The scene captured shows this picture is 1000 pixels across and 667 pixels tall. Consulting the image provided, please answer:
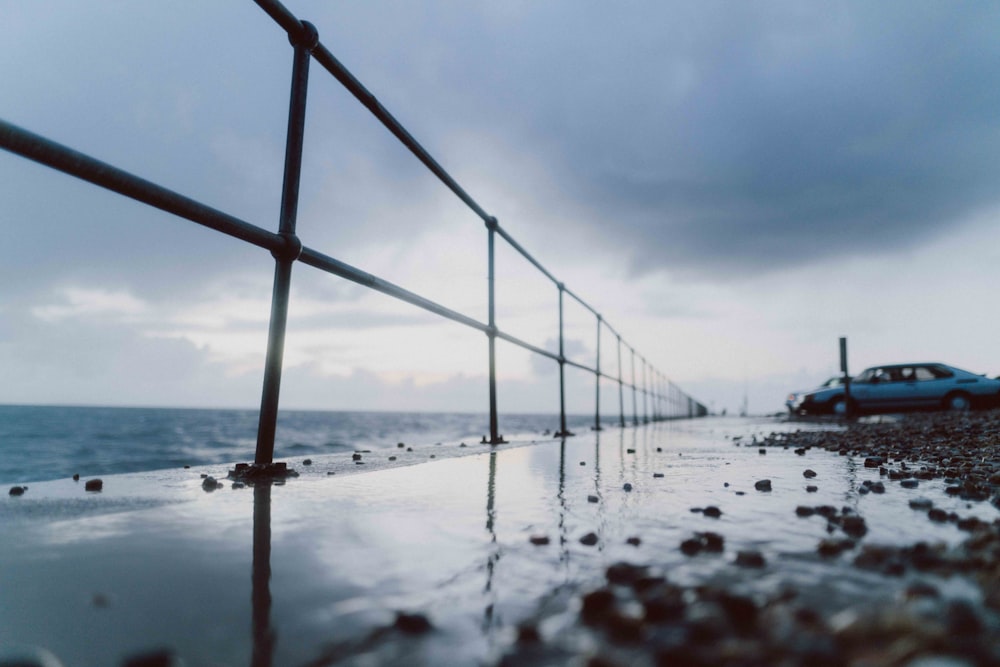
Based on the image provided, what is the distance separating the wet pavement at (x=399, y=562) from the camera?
0.65 meters

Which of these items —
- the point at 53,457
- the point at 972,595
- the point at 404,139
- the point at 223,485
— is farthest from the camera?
the point at 53,457

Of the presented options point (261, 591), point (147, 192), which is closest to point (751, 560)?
point (261, 591)

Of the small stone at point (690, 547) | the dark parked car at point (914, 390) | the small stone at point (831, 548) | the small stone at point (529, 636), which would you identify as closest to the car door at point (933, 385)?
the dark parked car at point (914, 390)

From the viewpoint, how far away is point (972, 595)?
73 cm

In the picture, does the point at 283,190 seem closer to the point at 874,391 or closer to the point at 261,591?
the point at 261,591

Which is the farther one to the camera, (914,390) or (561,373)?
(914,390)

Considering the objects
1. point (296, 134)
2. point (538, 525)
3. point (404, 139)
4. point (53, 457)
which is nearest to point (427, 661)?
point (538, 525)

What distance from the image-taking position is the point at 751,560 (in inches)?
34.9

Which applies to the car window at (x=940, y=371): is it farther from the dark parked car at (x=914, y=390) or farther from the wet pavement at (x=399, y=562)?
the wet pavement at (x=399, y=562)

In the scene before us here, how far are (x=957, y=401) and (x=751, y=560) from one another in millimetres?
14806

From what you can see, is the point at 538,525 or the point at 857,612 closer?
the point at 857,612

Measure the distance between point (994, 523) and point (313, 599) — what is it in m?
1.26

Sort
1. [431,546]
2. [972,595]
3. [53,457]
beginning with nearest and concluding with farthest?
[972,595], [431,546], [53,457]

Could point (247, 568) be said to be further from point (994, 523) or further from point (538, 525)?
point (994, 523)
